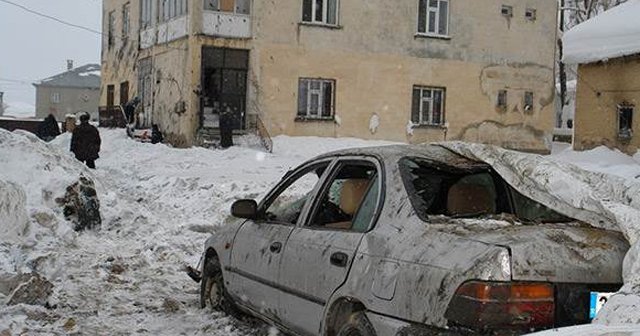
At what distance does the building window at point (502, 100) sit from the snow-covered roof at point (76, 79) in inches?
2060

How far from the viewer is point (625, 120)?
20062 mm

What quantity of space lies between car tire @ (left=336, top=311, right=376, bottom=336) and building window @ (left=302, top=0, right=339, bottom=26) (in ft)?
69.9

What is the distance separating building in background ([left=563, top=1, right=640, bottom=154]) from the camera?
19.3 metres

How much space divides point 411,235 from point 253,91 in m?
20.3

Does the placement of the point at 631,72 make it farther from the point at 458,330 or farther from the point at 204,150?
the point at 458,330

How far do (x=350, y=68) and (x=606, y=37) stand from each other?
849 cm

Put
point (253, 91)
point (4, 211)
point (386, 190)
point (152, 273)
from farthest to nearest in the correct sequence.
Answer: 1. point (253, 91)
2. point (152, 273)
3. point (4, 211)
4. point (386, 190)

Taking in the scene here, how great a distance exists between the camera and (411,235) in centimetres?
388

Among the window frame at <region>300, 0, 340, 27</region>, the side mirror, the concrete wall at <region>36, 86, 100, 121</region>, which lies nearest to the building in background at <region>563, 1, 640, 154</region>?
the window frame at <region>300, 0, 340, 27</region>

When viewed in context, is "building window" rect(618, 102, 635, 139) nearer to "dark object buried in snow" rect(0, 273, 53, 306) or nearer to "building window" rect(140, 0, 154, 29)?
"building window" rect(140, 0, 154, 29)

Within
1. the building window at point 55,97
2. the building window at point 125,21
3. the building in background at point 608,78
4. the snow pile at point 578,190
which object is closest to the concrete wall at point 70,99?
the building window at point 55,97

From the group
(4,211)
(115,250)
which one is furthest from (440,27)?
(4,211)

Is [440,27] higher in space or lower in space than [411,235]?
higher

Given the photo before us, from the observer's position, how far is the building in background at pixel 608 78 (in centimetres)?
1927
